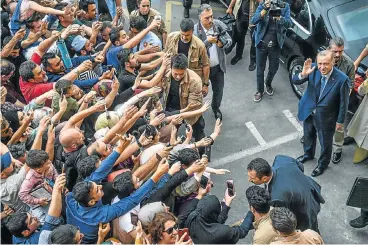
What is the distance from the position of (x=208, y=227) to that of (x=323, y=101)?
8.10 feet

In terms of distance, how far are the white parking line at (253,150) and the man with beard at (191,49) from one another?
113 centimetres

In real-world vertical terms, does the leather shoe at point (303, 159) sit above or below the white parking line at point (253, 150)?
above

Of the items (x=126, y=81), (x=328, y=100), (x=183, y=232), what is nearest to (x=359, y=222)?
(x=328, y=100)

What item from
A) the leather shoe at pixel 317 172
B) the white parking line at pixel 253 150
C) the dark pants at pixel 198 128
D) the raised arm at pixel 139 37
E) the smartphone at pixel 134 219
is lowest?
the white parking line at pixel 253 150

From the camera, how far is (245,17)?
856cm

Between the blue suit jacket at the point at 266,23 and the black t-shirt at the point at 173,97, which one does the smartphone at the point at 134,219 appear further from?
the blue suit jacket at the point at 266,23

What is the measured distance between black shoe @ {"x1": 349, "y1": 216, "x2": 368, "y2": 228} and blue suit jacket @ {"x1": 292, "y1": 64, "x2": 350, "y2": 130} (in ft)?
3.72

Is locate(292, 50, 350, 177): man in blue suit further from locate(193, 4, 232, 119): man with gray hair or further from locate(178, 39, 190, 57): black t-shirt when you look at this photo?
locate(178, 39, 190, 57): black t-shirt

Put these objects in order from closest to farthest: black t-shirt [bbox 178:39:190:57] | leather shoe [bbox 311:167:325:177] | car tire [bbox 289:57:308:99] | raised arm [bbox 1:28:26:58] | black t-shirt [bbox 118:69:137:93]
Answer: black t-shirt [bbox 118:69:137:93]
raised arm [bbox 1:28:26:58]
leather shoe [bbox 311:167:325:177]
black t-shirt [bbox 178:39:190:57]
car tire [bbox 289:57:308:99]

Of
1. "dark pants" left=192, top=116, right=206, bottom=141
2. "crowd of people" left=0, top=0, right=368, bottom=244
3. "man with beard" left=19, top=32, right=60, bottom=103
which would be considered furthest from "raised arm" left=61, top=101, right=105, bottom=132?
"dark pants" left=192, top=116, right=206, bottom=141

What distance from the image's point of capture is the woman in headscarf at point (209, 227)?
4406mm

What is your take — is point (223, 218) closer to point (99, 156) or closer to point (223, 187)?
point (99, 156)

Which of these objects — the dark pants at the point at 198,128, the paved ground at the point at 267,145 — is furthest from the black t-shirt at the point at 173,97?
the paved ground at the point at 267,145

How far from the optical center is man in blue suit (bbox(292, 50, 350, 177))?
5863 millimetres
